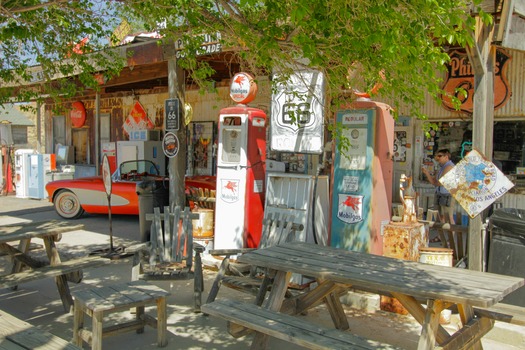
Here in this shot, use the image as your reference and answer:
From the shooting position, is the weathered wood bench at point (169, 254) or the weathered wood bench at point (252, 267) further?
the weathered wood bench at point (169, 254)

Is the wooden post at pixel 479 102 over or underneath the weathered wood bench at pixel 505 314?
over

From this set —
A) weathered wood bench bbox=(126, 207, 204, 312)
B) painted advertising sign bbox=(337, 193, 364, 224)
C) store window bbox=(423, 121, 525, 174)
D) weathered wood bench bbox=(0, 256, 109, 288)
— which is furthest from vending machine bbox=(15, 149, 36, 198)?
painted advertising sign bbox=(337, 193, 364, 224)

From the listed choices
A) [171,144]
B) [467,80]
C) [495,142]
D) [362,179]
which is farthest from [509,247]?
[171,144]

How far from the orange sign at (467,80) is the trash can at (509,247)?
4035 mm

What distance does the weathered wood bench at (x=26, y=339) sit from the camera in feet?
9.79

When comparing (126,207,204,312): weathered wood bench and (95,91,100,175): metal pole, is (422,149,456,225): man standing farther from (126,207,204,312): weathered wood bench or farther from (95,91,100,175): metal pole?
(95,91,100,175): metal pole

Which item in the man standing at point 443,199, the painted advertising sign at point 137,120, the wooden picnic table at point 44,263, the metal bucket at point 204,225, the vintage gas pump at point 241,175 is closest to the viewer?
the wooden picnic table at point 44,263

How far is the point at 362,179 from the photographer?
580cm

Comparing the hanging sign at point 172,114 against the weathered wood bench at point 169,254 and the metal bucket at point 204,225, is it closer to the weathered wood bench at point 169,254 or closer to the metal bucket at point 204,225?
the metal bucket at point 204,225

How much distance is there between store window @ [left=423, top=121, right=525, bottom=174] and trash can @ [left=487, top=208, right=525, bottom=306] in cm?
342

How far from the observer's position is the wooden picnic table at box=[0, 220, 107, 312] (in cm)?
493

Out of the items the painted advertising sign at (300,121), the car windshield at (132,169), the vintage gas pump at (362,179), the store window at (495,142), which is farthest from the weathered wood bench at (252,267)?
the car windshield at (132,169)

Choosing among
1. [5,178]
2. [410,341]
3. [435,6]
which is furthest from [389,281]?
[5,178]

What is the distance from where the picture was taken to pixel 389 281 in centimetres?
340
